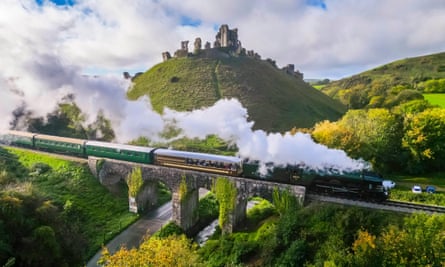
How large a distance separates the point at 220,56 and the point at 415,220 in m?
76.2

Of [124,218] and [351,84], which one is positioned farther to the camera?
[351,84]

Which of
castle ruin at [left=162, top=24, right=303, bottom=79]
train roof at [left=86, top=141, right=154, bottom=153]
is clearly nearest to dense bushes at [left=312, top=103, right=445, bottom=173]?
train roof at [left=86, top=141, right=154, bottom=153]

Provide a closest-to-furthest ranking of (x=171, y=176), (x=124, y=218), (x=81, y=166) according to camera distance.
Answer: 1. (x=171, y=176)
2. (x=124, y=218)
3. (x=81, y=166)

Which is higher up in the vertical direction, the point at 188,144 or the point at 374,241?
the point at 188,144

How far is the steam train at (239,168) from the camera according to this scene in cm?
2298

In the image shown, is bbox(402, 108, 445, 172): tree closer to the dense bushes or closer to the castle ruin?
the dense bushes

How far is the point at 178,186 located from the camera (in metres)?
30.1

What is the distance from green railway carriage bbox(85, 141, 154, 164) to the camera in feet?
106

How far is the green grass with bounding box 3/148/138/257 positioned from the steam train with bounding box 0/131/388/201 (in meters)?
2.67

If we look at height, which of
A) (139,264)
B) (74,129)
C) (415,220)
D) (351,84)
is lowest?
(139,264)

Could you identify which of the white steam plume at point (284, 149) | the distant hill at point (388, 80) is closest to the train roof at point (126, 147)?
the white steam plume at point (284, 149)

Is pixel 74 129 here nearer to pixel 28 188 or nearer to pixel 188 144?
pixel 188 144

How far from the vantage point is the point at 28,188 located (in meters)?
25.3

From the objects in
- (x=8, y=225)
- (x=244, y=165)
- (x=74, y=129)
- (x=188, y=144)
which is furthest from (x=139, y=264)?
(x=74, y=129)
